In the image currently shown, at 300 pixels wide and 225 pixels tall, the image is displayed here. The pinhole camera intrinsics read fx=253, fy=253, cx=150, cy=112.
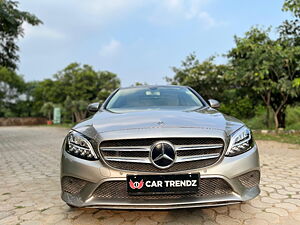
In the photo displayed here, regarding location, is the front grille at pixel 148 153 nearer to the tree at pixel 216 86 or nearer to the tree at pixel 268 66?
the tree at pixel 268 66

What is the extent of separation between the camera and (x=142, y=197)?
1.84 meters

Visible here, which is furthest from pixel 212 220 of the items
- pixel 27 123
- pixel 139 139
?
pixel 27 123

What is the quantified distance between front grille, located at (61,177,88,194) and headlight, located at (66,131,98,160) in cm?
19

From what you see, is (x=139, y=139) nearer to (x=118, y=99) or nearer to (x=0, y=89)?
(x=118, y=99)

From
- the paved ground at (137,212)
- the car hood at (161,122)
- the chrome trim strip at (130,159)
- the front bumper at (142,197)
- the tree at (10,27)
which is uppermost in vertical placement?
the tree at (10,27)

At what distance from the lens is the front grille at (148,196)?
184cm

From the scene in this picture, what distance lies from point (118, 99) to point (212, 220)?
189 centimetres

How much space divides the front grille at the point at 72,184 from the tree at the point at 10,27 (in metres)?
8.80

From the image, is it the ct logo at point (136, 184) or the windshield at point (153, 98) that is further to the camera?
the windshield at point (153, 98)

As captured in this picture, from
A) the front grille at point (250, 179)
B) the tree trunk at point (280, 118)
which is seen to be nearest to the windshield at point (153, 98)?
the front grille at point (250, 179)

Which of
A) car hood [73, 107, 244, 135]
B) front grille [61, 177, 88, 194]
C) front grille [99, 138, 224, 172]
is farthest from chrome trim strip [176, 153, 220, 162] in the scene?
front grille [61, 177, 88, 194]

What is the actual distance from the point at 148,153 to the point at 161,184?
238 mm

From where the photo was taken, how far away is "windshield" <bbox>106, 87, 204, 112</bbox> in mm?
3111

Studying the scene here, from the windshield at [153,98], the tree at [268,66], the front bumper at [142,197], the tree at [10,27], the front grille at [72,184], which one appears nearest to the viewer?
the front bumper at [142,197]
